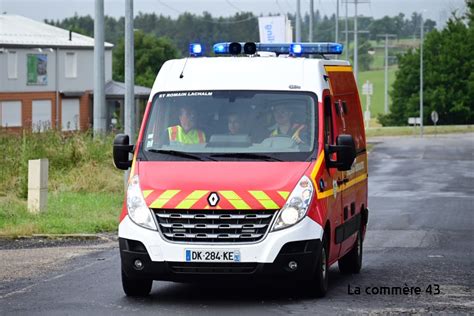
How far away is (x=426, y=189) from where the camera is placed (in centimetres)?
3288

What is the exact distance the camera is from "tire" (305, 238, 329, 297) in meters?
11.4

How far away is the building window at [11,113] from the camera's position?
71.1 metres

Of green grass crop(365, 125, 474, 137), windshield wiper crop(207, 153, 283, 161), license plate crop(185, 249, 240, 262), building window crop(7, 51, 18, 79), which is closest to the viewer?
license plate crop(185, 249, 240, 262)

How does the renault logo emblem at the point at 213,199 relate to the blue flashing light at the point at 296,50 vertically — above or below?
below

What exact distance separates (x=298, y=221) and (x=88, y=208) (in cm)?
1130

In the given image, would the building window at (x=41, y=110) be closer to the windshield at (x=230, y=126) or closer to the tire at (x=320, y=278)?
the windshield at (x=230, y=126)

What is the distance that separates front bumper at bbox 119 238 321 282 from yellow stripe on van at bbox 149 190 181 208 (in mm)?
375

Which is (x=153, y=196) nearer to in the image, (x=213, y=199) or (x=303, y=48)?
(x=213, y=199)

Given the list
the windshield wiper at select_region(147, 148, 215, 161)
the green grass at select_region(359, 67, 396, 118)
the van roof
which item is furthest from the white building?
the green grass at select_region(359, 67, 396, 118)

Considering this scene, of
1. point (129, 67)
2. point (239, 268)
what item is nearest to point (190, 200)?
point (239, 268)

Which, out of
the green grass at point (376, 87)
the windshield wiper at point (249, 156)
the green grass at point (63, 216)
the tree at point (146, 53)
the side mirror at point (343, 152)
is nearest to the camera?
the windshield wiper at point (249, 156)

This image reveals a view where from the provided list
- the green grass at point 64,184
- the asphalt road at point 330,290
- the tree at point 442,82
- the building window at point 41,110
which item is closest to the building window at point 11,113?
the building window at point 41,110

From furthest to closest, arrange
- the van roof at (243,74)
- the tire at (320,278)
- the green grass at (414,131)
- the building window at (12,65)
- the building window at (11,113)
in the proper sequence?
the green grass at (414,131) → the building window at (12,65) → the building window at (11,113) → the van roof at (243,74) → the tire at (320,278)

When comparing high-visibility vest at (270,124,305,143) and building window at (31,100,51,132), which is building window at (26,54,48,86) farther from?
high-visibility vest at (270,124,305,143)
